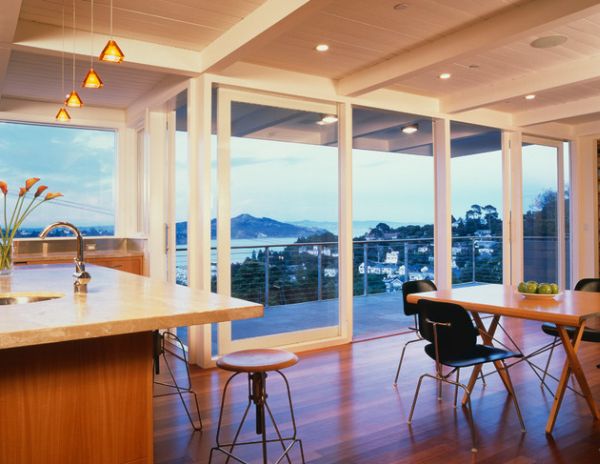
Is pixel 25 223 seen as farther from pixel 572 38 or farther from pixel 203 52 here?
pixel 572 38

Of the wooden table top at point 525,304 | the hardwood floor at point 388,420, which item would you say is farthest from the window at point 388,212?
the wooden table top at point 525,304

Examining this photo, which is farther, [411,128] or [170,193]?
[411,128]

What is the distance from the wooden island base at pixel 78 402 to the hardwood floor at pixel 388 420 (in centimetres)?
92

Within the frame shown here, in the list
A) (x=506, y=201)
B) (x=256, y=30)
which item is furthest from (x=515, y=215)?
(x=256, y=30)

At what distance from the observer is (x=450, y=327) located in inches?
114

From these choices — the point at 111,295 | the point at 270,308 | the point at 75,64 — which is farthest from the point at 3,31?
the point at 270,308

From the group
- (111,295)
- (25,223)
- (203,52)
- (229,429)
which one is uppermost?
(203,52)

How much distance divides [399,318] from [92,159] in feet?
14.0

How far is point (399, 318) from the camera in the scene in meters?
6.66

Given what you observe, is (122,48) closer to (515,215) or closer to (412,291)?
(412,291)

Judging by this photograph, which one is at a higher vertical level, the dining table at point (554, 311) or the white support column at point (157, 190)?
the white support column at point (157, 190)

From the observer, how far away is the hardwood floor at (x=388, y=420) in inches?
105

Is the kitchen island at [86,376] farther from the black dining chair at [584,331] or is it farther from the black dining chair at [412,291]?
the black dining chair at [584,331]

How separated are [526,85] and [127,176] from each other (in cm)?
452
